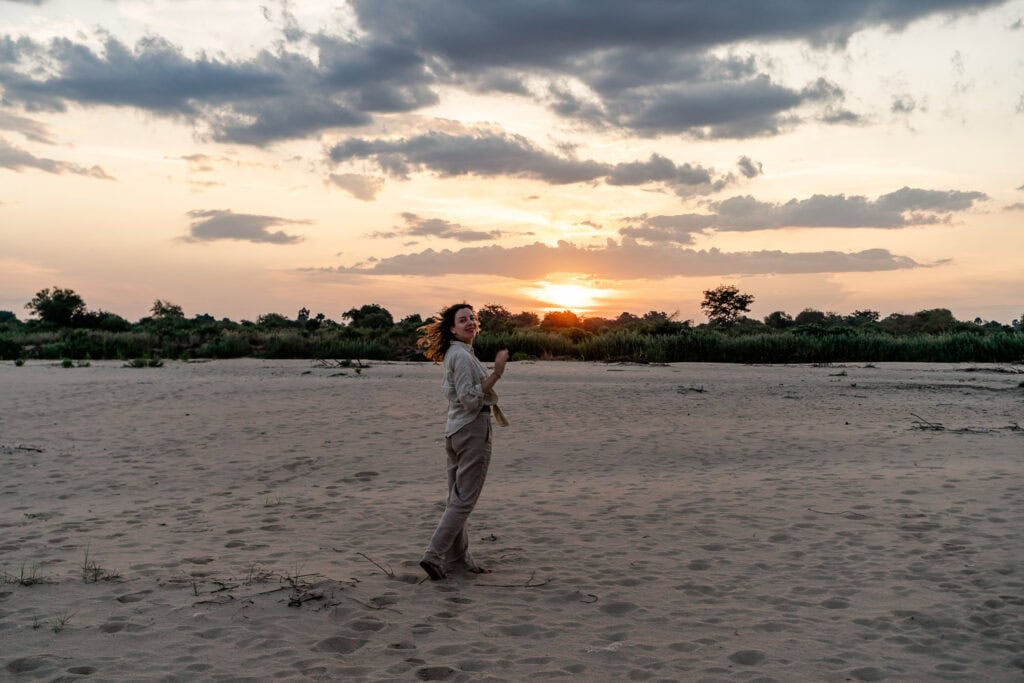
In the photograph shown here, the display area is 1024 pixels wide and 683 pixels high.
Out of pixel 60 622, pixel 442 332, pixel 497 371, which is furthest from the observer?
pixel 442 332

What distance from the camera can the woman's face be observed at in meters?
6.68

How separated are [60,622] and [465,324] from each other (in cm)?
352

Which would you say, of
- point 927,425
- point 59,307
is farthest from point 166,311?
point 927,425

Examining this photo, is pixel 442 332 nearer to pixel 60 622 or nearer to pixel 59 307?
pixel 60 622

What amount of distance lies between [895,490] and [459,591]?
5830 mm

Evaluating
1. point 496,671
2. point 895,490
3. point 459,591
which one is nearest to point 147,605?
point 459,591

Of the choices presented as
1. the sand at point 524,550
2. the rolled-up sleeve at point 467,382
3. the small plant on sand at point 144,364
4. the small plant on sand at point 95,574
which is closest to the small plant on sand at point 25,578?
the sand at point 524,550

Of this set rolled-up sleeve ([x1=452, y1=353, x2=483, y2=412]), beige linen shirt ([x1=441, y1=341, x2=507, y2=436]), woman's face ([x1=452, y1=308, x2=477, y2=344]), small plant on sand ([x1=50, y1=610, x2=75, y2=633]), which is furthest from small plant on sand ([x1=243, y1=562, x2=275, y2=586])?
woman's face ([x1=452, y1=308, x2=477, y2=344])

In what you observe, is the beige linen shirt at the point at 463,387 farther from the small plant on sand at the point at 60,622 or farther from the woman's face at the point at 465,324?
the small plant on sand at the point at 60,622

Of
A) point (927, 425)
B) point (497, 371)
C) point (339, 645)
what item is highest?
point (497, 371)

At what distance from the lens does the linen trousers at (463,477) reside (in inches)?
260

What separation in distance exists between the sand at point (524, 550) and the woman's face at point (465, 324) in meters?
2.00

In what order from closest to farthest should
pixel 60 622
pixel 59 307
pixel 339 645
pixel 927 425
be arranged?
pixel 339 645, pixel 60 622, pixel 927 425, pixel 59 307

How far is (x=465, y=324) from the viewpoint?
21.9 ft
